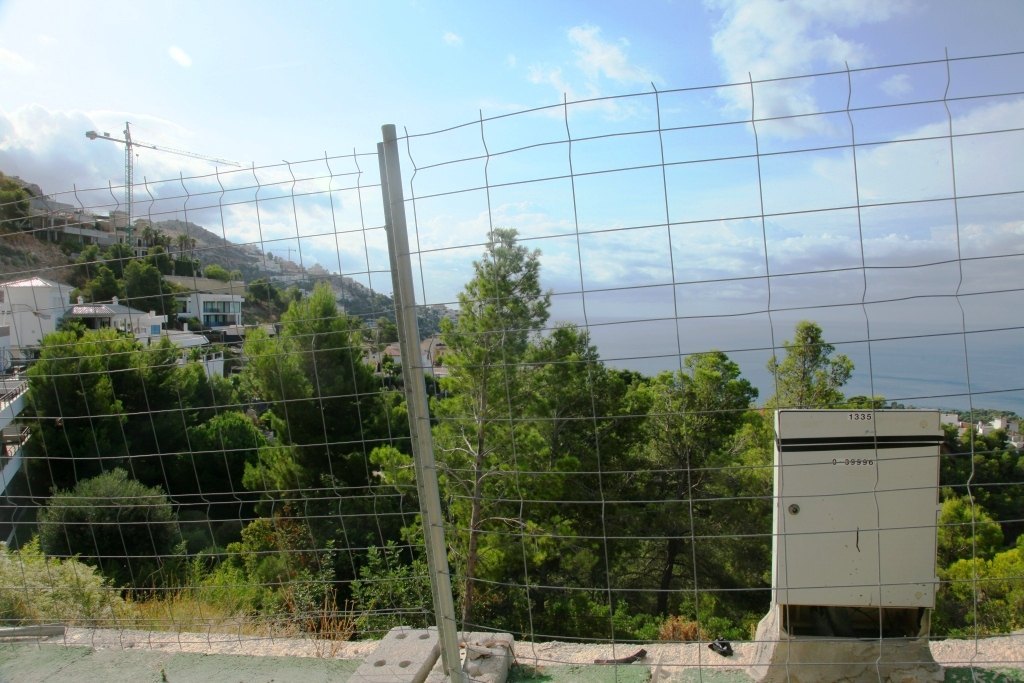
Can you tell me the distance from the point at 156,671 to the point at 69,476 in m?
16.2

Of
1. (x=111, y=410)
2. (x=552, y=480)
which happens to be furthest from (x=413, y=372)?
(x=111, y=410)

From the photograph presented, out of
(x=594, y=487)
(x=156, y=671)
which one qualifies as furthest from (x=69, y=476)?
(x=156, y=671)

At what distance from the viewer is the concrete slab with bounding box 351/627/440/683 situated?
7.56 ft

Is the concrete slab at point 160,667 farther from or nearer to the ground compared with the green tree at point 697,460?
farther from the ground

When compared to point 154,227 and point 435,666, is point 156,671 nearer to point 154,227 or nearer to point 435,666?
point 435,666

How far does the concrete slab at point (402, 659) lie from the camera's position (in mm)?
2305

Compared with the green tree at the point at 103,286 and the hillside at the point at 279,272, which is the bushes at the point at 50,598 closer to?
the green tree at the point at 103,286

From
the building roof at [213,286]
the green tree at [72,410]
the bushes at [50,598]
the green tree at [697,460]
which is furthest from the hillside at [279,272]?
the green tree at [697,460]

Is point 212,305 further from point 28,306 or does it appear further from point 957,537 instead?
point 957,537

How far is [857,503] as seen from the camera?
2.58 meters

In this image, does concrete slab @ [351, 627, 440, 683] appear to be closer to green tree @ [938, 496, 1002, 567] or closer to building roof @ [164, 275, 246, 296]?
building roof @ [164, 275, 246, 296]

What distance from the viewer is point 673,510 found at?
52.0 ft

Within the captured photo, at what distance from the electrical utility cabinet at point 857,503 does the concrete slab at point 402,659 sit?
1327mm

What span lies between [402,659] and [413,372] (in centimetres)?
106
